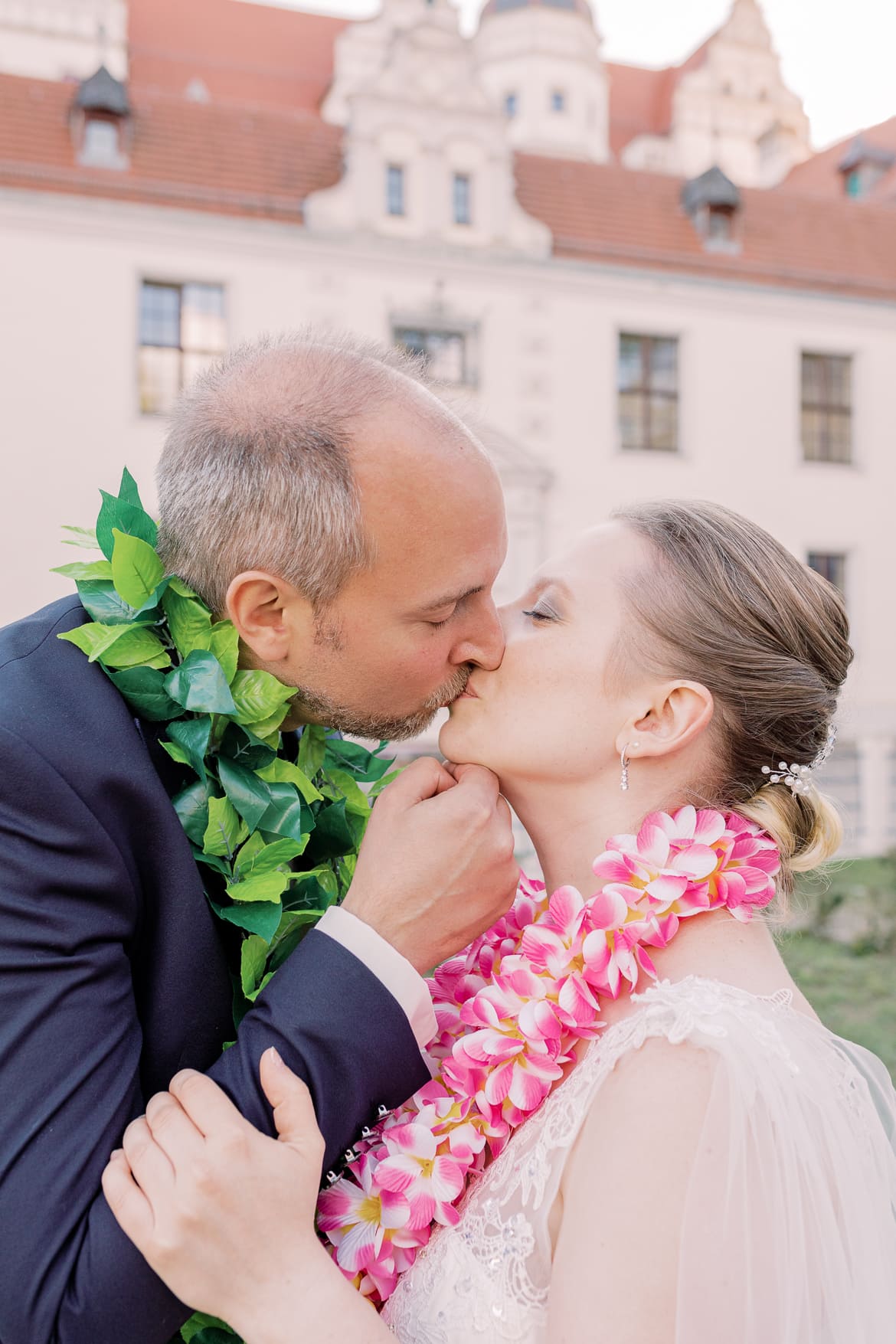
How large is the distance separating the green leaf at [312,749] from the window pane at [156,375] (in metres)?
13.7

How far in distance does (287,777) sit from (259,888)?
27 centimetres

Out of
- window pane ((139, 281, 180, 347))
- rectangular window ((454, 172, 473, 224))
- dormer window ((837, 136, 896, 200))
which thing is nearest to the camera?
window pane ((139, 281, 180, 347))

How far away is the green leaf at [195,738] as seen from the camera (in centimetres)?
185

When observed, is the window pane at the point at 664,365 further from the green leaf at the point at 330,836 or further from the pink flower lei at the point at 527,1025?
the pink flower lei at the point at 527,1025

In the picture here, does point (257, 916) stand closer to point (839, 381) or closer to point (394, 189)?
point (394, 189)

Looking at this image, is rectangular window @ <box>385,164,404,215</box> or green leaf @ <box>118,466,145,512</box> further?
rectangular window @ <box>385,164,404,215</box>

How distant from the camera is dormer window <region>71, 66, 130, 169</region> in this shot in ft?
48.4

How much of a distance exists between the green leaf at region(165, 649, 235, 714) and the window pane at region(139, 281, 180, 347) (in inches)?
572

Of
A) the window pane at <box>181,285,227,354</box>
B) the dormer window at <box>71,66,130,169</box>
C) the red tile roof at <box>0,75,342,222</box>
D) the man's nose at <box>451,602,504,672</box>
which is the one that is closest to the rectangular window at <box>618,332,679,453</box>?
the red tile roof at <box>0,75,342,222</box>

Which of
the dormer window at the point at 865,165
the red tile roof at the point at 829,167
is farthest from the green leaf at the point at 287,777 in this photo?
the red tile roof at the point at 829,167

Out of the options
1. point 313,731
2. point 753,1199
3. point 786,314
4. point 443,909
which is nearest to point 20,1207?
point 443,909

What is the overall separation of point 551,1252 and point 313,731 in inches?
44.9

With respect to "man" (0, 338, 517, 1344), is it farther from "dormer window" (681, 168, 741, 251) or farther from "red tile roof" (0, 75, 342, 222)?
"dormer window" (681, 168, 741, 251)

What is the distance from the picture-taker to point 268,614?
204cm
